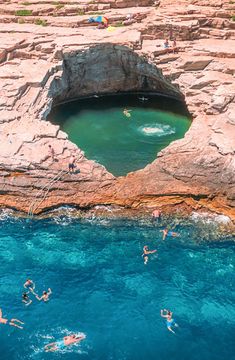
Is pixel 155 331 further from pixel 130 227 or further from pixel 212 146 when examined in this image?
pixel 212 146

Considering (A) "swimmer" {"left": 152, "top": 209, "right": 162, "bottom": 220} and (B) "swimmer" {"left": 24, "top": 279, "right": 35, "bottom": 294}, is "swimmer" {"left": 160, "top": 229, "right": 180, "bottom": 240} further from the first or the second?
(B) "swimmer" {"left": 24, "top": 279, "right": 35, "bottom": 294}

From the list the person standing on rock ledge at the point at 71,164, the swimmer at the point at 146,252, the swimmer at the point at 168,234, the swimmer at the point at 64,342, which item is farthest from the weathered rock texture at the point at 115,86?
the swimmer at the point at 64,342

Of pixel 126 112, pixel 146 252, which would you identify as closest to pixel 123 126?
pixel 126 112

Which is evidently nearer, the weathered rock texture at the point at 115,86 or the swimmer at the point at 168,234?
the swimmer at the point at 168,234

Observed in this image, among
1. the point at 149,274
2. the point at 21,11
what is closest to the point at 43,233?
the point at 149,274

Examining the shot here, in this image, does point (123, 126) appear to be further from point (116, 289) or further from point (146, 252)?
point (116, 289)

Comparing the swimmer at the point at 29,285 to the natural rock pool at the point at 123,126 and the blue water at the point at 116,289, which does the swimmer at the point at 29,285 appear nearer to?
the blue water at the point at 116,289
